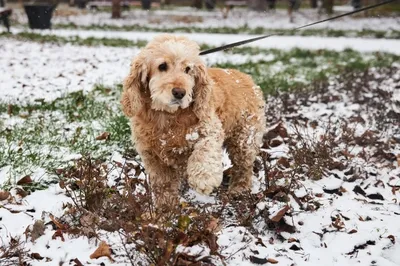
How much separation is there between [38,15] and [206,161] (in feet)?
48.7

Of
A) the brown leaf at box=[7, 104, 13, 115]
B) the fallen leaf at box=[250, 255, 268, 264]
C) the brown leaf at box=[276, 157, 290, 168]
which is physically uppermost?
the brown leaf at box=[7, 104, 13, 115]

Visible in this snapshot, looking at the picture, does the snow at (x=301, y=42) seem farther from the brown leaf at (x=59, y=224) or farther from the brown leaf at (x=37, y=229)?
the brown leaf at (x=37, y=229)

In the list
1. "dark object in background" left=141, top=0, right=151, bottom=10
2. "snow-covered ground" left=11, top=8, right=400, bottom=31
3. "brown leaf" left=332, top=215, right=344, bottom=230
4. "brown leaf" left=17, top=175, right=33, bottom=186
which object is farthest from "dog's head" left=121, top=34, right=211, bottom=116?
"dark object in background" left=141, top=0, right=151, bottom=10

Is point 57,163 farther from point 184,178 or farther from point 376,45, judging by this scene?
point 376,45

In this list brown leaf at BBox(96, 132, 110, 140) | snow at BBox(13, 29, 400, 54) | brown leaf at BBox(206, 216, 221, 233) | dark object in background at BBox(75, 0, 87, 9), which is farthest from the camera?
dark object in background at BBox(75, 0, 87, 9)

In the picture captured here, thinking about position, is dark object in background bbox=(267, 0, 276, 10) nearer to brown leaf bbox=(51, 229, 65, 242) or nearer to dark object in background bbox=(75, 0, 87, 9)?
dark object in background bbox=(75, 0, 87, 9)

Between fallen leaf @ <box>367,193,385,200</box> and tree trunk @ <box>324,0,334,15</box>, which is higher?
tree trunk @ <box>324,0,334,15</box>

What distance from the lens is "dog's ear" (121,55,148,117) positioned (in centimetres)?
375

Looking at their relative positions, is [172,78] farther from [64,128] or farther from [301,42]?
[301,42]

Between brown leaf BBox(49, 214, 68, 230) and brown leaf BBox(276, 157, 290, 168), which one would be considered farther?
brown leaf BBox(276, 157, 290, 168)

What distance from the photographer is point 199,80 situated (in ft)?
12.6

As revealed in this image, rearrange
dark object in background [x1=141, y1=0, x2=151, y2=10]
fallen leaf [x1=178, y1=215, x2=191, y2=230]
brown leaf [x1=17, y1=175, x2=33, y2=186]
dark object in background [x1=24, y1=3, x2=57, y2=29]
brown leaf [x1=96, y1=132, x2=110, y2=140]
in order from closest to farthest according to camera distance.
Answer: fallen leaf [x1=178, y1=215, x2=191, y2=230] → brown leaf [x1=17, y1=175, x2=33, y2=186] → brown leaf [x1=96, y1=132, x2=110, y2=140] → dark object in background [x1=24, y1=3, x2=57, y2=29] → dark object in background [x1=141, y1=0, x2=151, y2=10]

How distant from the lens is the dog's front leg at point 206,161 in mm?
3482

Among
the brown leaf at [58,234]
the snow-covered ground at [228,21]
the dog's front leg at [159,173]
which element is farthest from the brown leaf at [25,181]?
the snow-covered ground at [228,21]
